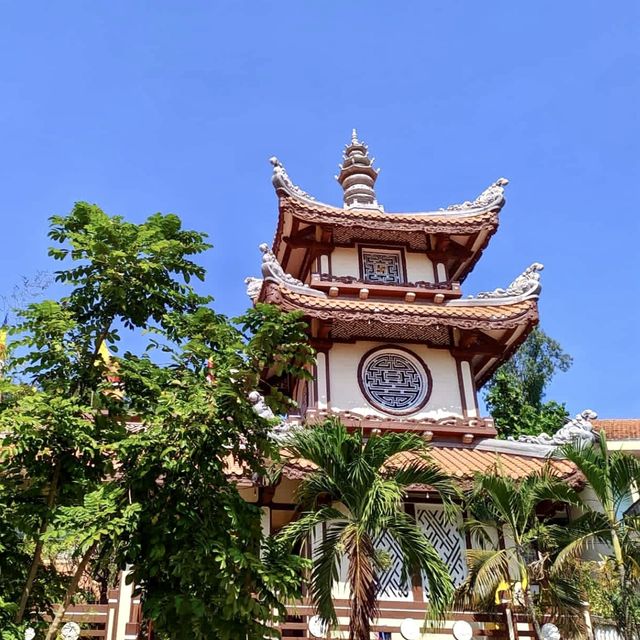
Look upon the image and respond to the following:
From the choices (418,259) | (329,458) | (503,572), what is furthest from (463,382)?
(329,458)

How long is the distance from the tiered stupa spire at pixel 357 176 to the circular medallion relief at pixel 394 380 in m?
5.18

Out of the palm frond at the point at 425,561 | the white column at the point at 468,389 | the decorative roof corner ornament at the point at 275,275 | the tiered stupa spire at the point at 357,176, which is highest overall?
the tiered stupa spire at the point at 357,176

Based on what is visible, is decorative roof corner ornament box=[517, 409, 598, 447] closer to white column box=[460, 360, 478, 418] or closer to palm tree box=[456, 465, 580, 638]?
white column box=[460, 360, 478, 418]

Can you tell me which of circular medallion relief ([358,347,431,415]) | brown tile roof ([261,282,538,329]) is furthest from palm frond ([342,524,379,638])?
brown tile roof ([261,282,538,329])

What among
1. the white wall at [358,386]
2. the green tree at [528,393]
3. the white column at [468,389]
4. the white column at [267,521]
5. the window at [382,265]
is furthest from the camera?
the green tree at [528,393]

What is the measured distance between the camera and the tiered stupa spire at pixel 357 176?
2016 cm

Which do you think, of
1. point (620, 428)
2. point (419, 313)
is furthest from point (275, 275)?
point (620, 428)

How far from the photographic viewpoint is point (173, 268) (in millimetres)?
8227

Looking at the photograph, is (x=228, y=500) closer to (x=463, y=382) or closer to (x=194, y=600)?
(x=194, y=600)

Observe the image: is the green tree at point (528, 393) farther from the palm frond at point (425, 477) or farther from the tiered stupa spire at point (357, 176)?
the palm frond at point (425, 477)

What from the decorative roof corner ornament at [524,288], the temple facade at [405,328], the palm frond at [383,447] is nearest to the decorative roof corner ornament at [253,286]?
the temple facade at [405,328]

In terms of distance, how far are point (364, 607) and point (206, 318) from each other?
12.1 ft

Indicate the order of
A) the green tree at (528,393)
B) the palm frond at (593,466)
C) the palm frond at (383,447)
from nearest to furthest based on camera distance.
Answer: the palm frond at (383,447) < the palm frond at (593,466) < the green tree at (528,393)

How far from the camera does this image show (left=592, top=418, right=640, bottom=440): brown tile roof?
22855mm
